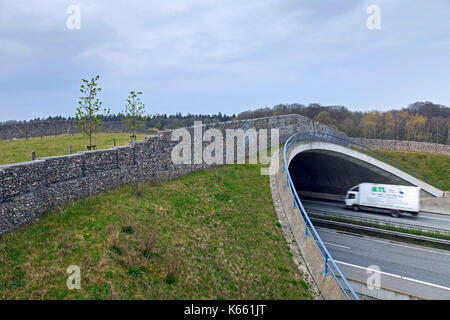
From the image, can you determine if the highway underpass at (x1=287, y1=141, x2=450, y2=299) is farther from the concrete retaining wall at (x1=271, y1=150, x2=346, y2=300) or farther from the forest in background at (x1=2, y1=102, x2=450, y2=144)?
the forest in background at (x1=2, y1=102, x2=450, y2=144)

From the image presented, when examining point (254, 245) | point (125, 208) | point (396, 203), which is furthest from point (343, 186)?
point (125, 208)

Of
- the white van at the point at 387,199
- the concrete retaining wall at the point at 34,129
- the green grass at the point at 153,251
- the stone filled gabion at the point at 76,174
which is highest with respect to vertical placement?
the concrete retaining wall at the point at 34,129

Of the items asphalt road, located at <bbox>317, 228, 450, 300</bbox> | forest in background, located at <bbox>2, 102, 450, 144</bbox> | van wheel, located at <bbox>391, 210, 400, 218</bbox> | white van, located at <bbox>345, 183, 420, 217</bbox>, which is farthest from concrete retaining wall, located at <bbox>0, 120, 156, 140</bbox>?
van wheel, located at <bbox>391, 210, 400, 218</bbox>

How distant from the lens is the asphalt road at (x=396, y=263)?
42.1 feet

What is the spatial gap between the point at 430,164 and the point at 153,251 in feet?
120

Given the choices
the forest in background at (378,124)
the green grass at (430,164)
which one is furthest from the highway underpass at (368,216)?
the forest in background at (378,124)

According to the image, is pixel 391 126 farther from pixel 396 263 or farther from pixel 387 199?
pixel 396 263

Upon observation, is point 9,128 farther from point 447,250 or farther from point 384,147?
point 384,147

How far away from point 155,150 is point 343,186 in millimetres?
23358

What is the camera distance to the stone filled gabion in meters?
9.14

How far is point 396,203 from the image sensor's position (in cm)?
2352

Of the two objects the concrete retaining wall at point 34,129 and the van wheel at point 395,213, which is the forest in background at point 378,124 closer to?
the concrete retaining wall at point 34,129

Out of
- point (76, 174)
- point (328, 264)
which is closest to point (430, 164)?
point (328, 264)

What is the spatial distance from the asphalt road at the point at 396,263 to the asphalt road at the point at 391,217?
4.77 meters
